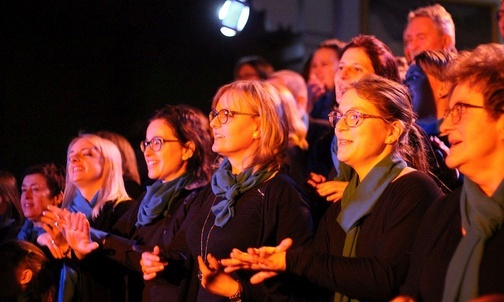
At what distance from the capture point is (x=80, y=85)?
23.7ft

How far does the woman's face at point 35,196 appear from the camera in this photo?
16.5 ft

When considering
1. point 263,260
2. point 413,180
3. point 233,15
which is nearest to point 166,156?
point 263,260

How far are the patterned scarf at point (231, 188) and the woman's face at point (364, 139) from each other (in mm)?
525

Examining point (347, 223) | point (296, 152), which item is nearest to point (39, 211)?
point (296, 152)

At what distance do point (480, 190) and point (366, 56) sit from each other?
1532 mm

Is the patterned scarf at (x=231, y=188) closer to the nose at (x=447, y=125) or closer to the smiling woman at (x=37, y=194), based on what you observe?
the nose at (x=447, y=125)

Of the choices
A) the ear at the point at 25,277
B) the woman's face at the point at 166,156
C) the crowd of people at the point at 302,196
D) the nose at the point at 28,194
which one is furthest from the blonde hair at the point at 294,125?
the nose at the point at 28,194

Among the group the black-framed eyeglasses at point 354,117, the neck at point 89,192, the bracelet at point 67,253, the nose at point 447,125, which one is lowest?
the bracelet at point 67,253

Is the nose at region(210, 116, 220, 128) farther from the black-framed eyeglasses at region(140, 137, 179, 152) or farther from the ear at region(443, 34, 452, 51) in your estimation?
the ear at region(443, 34, 452, 51)

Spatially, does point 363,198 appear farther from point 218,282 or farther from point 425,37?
point 425,37

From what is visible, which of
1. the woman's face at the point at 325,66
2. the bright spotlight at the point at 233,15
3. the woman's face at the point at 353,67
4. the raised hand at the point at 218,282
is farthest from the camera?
the bright spotlight at the point at 233,15

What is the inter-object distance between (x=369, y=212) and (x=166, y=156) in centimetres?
178

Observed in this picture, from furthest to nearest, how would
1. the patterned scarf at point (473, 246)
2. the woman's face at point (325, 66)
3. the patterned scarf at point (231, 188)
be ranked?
the woman's face at point (325, 66)
the patterned scarf at point (231, 188)
the patterned scarf at point (473, 246)

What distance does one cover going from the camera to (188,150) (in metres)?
4.37
